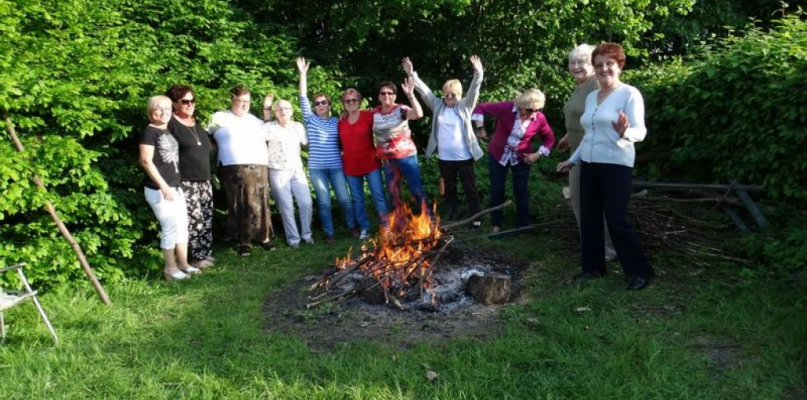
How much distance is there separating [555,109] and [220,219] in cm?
710

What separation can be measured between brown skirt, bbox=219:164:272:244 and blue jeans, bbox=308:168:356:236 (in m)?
0.59

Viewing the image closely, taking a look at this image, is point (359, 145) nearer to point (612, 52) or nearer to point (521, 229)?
point (521, 229)

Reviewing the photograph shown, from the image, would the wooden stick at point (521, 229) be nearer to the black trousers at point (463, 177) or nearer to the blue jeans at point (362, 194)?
the black trousers at point (463, 177)

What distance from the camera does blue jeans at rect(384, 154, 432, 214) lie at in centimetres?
678

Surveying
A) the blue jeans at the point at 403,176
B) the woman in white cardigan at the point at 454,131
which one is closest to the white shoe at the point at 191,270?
the blue jeans at the point at 403,176

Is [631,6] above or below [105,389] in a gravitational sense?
above

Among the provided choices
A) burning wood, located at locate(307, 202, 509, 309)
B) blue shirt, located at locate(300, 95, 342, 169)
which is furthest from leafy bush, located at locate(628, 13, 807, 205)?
blue shirt, located at locate(300, 95, 342, 169)

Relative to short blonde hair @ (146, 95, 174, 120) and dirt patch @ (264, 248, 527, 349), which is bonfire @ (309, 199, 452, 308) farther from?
short blonde hair @ (146, 95, 174, 120)

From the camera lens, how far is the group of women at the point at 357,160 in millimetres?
4805

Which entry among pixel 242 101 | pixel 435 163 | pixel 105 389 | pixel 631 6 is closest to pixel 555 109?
pixel 631 6

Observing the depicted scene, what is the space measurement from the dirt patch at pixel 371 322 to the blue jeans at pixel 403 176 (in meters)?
2.13

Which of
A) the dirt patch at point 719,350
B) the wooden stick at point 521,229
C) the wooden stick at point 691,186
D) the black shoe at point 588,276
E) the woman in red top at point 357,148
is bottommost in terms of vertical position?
the dirt patch at point 719,350

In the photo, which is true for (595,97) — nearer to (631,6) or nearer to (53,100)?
(53,100)

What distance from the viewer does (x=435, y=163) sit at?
9336 mm
